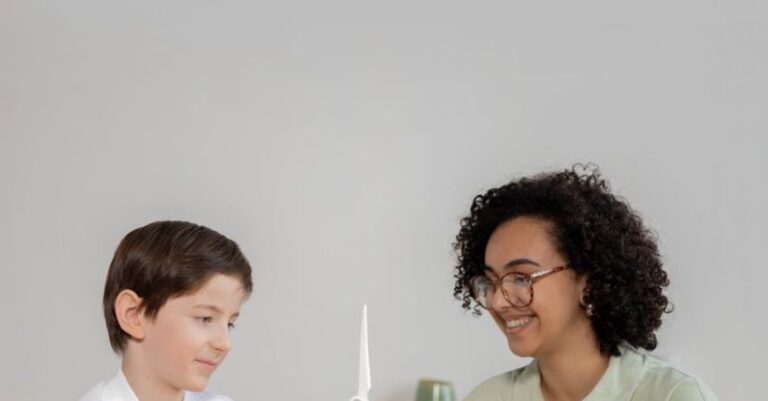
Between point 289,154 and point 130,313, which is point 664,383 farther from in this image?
point 289,154

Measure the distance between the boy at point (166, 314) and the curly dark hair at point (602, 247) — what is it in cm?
57

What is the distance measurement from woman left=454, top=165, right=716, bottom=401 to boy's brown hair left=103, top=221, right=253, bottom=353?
1.57ft

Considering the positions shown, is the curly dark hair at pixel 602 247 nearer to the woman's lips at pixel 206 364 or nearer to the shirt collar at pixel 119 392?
the woman's lips at pixel 206 364

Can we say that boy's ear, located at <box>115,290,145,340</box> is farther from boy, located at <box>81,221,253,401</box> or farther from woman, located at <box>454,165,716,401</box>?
woman, located at <box>454,165,716,401</box>

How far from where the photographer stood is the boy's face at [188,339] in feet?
5.78

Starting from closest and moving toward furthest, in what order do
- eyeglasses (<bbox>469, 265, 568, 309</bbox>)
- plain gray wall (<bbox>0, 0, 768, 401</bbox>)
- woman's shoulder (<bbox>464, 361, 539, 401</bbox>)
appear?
1. eyeglasses (<bbox>469, 265, 568, 309</bbox>)
2. woman's shoulder (<bbox>464, 361, 539, 401</bbox>)
3. plain gray wall (<bbox>0, 0, 768, 401</bbox>)

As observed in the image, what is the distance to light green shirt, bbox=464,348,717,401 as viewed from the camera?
5.97 feet

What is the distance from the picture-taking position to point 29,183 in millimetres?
3277

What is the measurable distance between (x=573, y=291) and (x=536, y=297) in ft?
0.36

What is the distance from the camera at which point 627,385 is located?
6.26ft

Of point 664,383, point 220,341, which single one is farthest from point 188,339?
point 664,383

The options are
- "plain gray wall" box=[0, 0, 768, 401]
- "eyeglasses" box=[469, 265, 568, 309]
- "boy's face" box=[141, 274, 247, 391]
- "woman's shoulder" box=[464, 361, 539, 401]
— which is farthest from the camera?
"plain gray wall" box=[0, 0, 768, 401]

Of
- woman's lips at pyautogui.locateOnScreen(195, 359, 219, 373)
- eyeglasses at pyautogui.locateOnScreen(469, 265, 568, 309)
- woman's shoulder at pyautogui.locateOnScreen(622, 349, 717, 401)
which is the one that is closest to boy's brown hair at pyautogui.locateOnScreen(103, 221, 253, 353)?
woman's lips at pyautogui.locateOnScreen(195, 359, 219, 373)

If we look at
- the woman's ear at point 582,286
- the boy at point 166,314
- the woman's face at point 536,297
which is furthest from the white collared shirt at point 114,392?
the woman's ear at point 582,286
